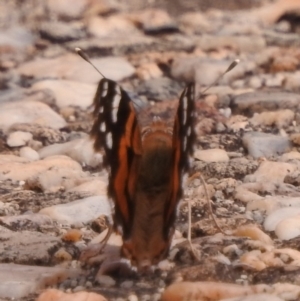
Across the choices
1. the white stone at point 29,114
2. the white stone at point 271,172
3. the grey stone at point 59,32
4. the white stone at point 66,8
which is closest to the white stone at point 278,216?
the white stone at point 271,172

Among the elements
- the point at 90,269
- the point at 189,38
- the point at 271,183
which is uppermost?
the point at 189,38

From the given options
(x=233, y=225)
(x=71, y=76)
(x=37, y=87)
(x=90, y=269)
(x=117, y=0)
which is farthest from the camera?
(x=117, y=0)

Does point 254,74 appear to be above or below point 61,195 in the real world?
above

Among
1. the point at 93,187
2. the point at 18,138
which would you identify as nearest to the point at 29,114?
the point at 18,138

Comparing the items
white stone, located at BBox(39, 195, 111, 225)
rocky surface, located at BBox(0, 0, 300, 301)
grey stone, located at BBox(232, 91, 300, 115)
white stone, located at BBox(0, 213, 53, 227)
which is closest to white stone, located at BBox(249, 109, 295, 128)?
rocky surface, located at BBox(0, 0, 300, 301)

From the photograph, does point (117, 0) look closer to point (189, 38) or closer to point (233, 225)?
point (189, 38)

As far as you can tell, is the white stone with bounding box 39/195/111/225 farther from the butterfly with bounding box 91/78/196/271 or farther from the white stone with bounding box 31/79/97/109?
the white stone with bounding box 31/79/97/109

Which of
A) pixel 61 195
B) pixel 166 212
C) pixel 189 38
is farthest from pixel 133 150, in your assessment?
pixel 189 38
